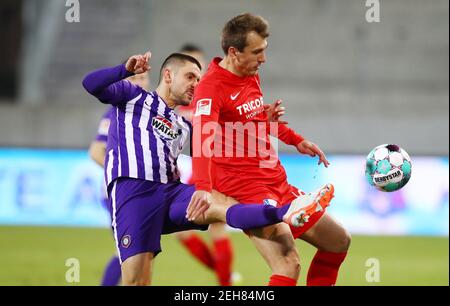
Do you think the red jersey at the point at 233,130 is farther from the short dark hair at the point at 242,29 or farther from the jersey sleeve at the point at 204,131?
the short dark hair at the point at 242,29

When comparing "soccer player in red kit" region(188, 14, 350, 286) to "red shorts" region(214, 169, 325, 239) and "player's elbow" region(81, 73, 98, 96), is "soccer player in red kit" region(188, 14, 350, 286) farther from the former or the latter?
"player's elbow" region(81, 73, 98, 96)

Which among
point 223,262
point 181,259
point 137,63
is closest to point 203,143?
point 137,63

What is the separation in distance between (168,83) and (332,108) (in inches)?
274

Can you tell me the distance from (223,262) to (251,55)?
2.39 meters

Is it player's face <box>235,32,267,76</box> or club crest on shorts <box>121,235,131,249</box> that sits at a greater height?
player's face <box>235,32,267,76</box>

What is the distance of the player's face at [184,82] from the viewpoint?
4.95 meters

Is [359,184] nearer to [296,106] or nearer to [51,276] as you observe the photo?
[296,106]

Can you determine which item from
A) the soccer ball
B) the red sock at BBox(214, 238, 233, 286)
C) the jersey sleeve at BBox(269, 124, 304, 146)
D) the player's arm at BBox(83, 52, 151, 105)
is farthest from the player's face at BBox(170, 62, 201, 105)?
the red sock at BBox(214, 238, 233, 286)

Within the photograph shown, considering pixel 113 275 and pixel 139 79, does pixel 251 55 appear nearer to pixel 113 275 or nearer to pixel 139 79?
pixel 139 79

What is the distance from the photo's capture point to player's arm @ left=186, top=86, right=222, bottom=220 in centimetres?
448

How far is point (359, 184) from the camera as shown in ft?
34.7

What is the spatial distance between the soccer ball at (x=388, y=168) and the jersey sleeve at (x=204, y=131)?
97 centimetres

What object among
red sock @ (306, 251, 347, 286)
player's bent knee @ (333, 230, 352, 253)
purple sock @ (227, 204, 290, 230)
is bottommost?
red sock @ (306, 251, 347, 286)

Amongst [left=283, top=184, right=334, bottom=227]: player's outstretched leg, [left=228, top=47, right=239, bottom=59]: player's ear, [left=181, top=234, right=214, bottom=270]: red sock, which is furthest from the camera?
[left=181, top=234, right=214, bottom=270]: red sock
